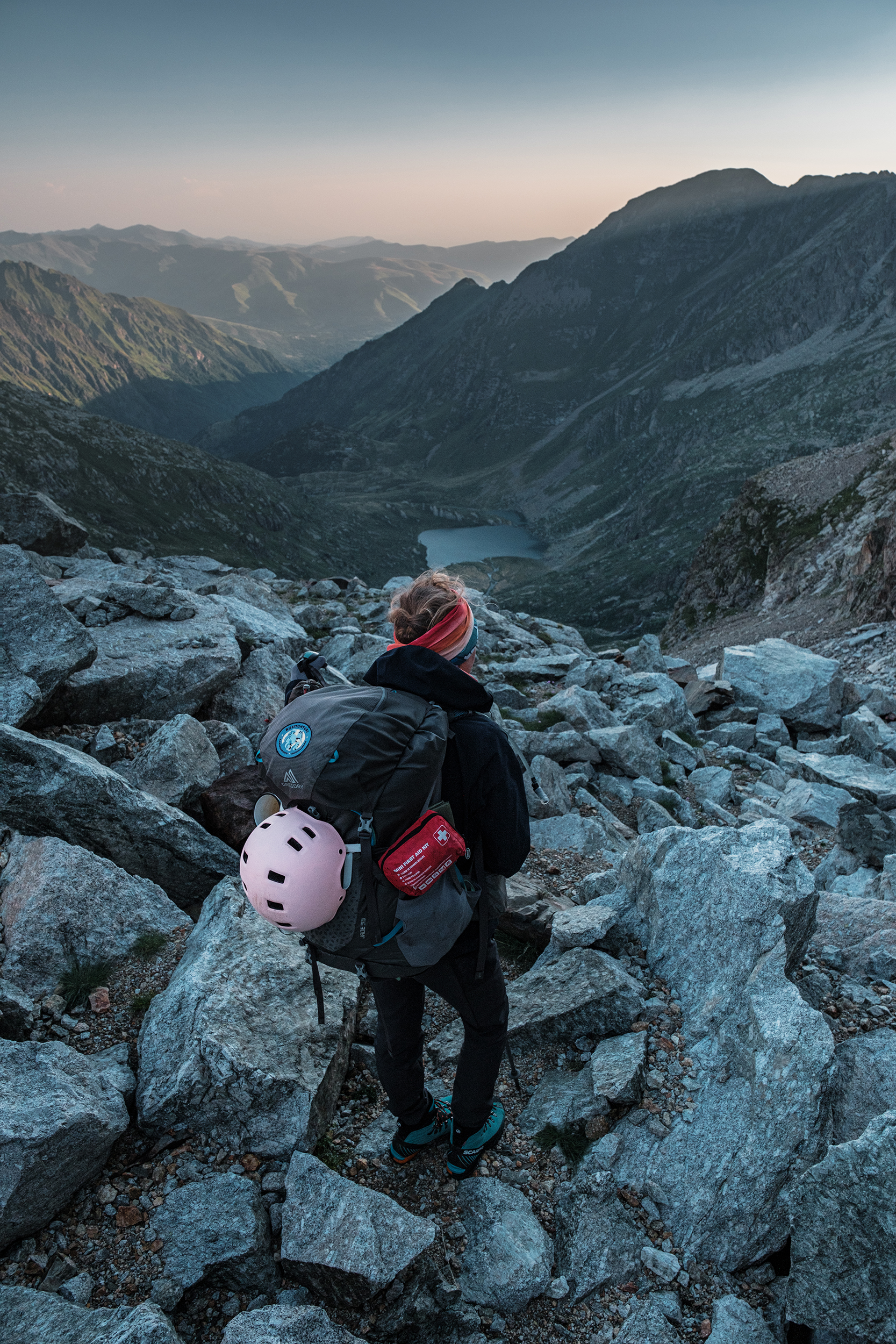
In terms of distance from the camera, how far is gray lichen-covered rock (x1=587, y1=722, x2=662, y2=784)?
40.8ft

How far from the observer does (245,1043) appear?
16.0 feet

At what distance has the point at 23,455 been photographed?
10938cm

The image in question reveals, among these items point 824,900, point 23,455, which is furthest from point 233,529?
point 824,900

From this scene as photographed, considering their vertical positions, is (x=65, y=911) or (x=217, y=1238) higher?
(x=65, y=911)

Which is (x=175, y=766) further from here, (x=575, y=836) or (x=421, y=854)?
(x=421, y=854)

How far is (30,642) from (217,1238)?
22.7 feet

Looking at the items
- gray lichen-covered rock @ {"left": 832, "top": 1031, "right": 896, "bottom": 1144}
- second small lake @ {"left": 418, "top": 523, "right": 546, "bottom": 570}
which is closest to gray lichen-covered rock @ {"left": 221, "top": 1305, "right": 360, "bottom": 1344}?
gray lichen-covered rock @ {"left": 832, "top": 1031, "right": 896, "bottom": 1144}

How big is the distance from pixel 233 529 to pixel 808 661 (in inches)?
5052

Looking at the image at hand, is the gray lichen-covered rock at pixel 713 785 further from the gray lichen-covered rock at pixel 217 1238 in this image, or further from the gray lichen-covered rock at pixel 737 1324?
the gray lichen-covered rock at pixel 217 1238

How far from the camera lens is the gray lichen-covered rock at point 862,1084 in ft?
15.4

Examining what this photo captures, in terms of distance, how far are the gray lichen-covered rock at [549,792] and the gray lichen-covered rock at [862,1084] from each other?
196 inches

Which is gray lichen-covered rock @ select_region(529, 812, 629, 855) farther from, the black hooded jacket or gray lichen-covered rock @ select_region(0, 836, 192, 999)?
the black hooded jacket

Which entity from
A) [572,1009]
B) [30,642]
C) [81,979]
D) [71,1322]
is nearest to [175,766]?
[30,642]

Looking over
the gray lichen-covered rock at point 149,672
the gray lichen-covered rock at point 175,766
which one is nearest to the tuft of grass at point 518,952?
the gray lichen-covered rock at point 175,766
